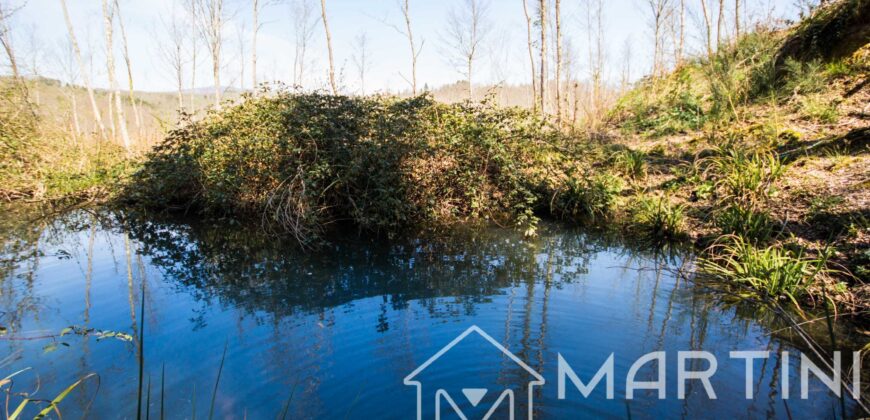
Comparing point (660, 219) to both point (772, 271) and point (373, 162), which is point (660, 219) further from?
point (373, 162)

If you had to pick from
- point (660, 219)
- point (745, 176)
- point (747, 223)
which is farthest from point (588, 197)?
point (747, 223)

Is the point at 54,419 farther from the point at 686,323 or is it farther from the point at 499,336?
the point at 686,323

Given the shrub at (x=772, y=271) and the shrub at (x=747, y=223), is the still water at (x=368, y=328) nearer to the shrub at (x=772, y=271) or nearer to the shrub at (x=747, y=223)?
the shrub at (x=772, y=271)

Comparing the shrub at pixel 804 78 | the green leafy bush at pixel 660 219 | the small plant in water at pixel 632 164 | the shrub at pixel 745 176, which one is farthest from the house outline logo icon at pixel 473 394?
the shrub at pixel 804 78

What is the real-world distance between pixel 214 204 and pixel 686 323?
846 centimetres

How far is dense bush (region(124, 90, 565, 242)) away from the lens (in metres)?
8.16

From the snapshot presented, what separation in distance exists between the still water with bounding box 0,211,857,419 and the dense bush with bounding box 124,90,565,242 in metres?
1.20

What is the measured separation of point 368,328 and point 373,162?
4.44 metres

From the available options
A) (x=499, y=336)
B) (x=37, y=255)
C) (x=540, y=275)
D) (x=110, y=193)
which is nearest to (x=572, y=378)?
(x=499, y=336)

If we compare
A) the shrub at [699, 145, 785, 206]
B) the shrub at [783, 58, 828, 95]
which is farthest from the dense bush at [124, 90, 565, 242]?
the shrub at [783, 58, 828, 95]

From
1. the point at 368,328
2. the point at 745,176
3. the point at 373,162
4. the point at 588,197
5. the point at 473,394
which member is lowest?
the point at 473,394

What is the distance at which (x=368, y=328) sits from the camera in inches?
172

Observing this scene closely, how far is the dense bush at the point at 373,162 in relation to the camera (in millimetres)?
8156

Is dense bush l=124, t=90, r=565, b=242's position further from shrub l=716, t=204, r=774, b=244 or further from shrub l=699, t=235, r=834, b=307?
shrub l=699, t=235, r=834, b=307
